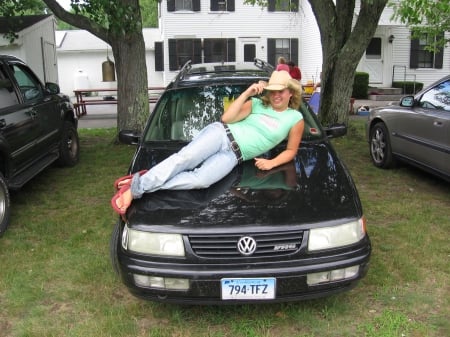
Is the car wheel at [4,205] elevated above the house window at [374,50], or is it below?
below

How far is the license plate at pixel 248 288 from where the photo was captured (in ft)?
9.52

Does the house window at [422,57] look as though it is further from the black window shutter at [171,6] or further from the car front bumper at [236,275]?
Result: the car front bumper at [236,275]

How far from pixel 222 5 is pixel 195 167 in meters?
19.7

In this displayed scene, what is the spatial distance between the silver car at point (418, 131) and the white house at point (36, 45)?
9.32 metres

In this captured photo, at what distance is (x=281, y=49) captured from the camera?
898 inches

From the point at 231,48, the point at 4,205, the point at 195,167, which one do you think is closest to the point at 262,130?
the point at 195,167

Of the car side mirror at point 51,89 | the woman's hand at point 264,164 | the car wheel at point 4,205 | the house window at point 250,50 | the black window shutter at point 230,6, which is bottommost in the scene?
the car wheel at point 4,205

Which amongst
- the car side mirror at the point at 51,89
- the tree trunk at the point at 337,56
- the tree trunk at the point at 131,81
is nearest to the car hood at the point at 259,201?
the car side mirror at the point at 51,89

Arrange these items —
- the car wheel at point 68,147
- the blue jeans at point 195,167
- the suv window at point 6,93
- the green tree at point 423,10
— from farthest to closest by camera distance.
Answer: the car wheel at point 68,147 < the green tree at point 423,10 < the suv window at point 6,93 < the blue jeans at point 195,167

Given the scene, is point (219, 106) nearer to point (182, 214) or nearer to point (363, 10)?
point (182, 214)

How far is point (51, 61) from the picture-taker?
54.7 feet

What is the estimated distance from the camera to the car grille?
2932 mm

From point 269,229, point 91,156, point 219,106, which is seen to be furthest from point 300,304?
point 91,156

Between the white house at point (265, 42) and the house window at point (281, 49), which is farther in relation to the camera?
the house window at point (281, 49)
